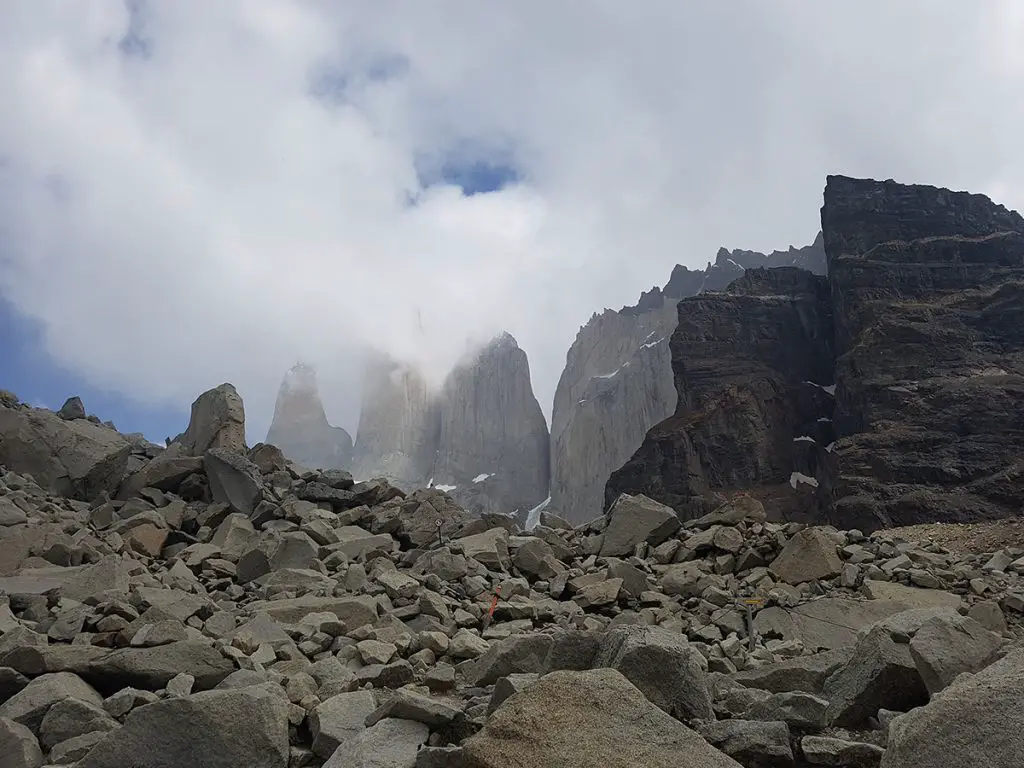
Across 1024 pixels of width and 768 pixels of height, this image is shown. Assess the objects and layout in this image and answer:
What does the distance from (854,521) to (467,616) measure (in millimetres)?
45757

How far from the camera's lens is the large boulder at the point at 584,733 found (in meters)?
2.86

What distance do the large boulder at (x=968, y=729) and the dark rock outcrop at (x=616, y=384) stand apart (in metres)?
72.7

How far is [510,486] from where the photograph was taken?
87812 millimetres

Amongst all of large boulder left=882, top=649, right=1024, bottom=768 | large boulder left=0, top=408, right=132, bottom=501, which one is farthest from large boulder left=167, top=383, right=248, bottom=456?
large boulder left=882, top=649, right=1024, bottom=768

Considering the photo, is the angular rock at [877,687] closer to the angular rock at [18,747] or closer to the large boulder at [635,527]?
the angular rock at [18,747]

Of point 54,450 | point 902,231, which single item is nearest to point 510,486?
point 902,231

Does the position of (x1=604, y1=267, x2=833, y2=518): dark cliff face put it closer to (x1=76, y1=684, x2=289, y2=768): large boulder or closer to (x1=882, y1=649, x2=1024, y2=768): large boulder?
(x1=76, y1=684, x2=289, y2=768): large boulder

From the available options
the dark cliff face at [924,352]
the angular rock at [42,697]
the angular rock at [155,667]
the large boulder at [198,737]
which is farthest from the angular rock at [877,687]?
the dark cliff face at [924,352]

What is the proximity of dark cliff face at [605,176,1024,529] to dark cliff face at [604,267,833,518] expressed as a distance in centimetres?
15

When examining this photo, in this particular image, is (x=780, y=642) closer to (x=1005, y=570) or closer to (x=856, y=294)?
(x=1005, y=570)

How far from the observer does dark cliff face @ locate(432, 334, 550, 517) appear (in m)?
87.4

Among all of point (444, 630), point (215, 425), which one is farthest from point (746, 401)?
point (444, 630)

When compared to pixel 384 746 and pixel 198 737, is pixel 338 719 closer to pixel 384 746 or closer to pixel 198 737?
pixel 198 737

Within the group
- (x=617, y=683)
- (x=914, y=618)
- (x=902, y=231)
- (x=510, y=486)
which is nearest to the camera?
(x=617, y=683)
